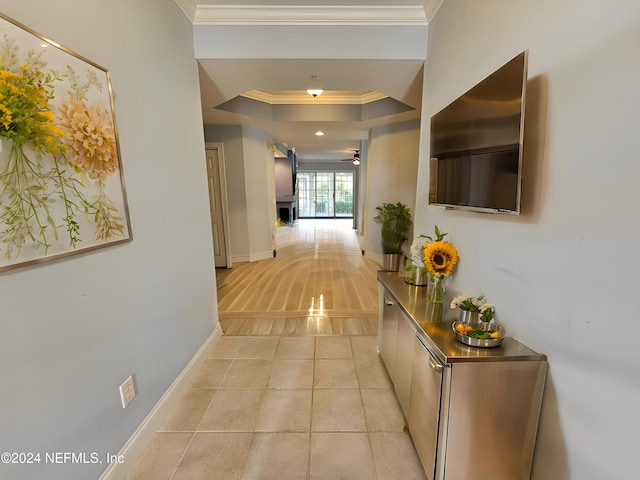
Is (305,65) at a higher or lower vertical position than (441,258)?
higher

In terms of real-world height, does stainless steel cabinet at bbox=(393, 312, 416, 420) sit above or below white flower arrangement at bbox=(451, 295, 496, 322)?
below

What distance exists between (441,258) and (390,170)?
3.60 metres

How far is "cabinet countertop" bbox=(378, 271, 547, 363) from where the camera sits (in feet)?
3.58


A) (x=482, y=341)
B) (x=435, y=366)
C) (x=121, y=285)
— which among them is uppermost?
(x=121, y=285)

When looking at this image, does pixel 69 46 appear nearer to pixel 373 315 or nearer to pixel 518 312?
pixel 518 312

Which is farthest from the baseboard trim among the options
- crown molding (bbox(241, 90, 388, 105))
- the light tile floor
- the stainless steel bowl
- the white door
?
crown molding (bbox(241, 90, 388, 105))

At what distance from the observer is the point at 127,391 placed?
4.73 feet

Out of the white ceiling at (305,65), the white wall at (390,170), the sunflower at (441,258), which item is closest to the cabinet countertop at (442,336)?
the sunflower at (441,258)

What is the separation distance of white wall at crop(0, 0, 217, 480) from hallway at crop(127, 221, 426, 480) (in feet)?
0.98

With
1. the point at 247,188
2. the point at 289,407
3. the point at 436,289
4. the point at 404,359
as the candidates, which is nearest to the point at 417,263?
the point at 436,289

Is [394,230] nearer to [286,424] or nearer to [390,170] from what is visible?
[390,170]

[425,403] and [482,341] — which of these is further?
[425,403]

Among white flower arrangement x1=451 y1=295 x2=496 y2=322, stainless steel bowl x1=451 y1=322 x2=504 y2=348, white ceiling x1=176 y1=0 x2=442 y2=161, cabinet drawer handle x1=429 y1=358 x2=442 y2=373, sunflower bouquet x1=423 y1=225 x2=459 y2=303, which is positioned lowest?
cabinet drawer handle x1=429 y1=358 x2=442 y2=373

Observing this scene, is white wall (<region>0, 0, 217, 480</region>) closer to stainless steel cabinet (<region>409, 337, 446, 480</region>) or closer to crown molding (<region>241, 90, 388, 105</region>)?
stainless steel cabinet (<region>409, 337, 446, 480</region>)
